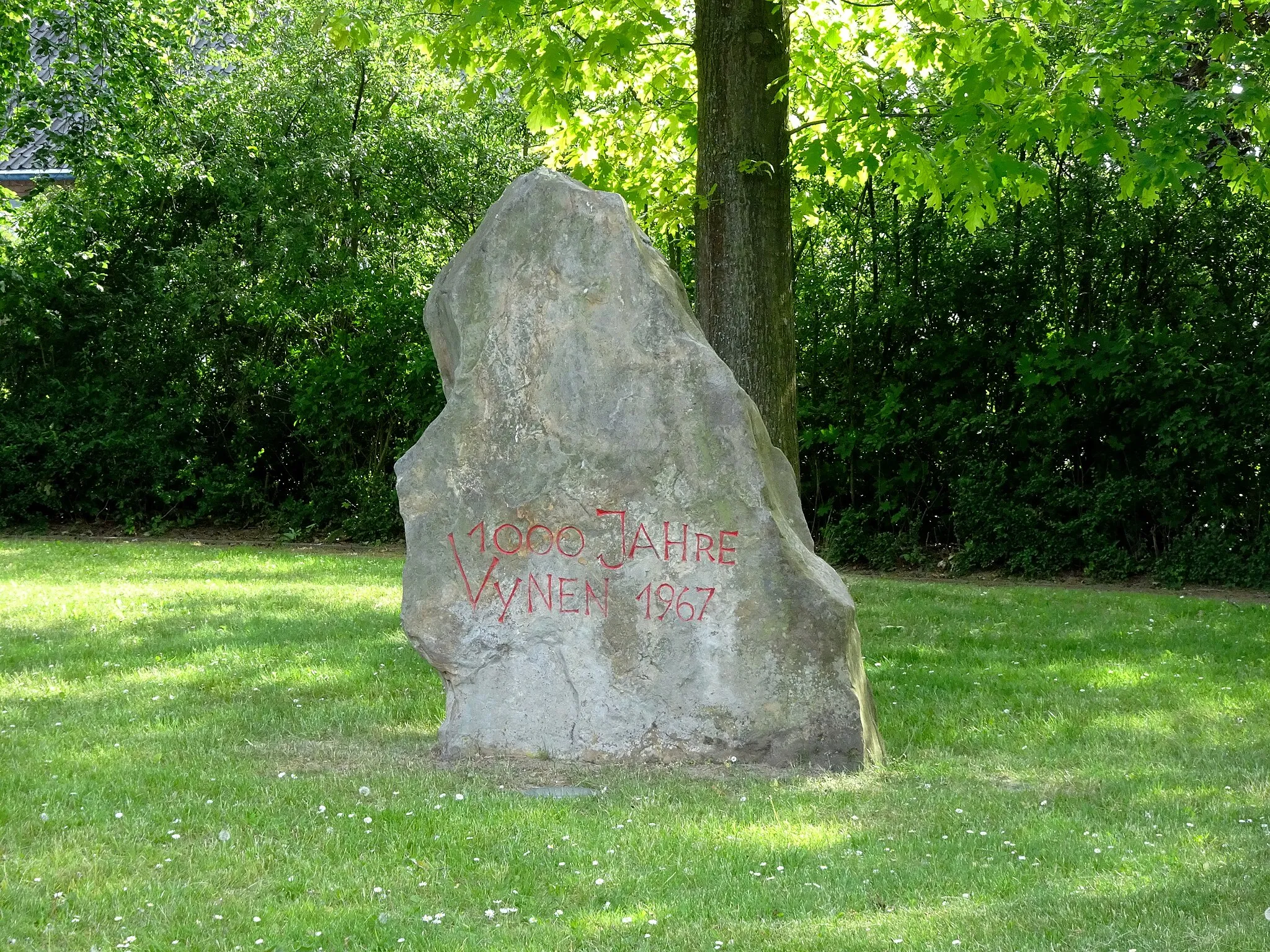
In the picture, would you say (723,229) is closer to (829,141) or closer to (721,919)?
(829,141)

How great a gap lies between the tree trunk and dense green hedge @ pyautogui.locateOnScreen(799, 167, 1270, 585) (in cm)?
482

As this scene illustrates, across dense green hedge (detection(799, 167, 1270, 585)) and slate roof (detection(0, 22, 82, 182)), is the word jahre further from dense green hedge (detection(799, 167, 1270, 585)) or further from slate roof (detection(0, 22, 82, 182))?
slate roof (detection(0, 22, 82, 182))

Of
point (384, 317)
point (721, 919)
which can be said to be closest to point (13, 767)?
point (721, 919)

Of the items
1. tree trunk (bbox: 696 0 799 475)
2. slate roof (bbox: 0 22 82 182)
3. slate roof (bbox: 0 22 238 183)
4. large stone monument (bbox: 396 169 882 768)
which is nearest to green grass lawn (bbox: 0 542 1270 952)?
large stone monument (bbox: 396 169 882 768)

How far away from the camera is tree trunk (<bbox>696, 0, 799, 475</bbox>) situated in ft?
29.6

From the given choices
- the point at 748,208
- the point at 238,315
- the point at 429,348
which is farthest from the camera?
the point at 238,315

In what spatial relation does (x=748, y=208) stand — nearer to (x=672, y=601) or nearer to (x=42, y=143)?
(x=672, y=601)

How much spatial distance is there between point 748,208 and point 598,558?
3.66 metres

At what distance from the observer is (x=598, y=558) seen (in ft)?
20.7

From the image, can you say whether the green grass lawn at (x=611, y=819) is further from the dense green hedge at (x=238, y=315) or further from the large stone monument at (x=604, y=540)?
the dense green hedge at (x=238, y=315)

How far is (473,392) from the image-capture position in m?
6.43

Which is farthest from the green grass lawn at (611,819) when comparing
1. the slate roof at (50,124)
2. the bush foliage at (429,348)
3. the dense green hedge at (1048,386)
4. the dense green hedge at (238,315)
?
the slate roof at (50,124)

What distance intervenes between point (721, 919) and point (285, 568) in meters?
9.60

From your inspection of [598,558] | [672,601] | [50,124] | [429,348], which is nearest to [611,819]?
[672,601]
